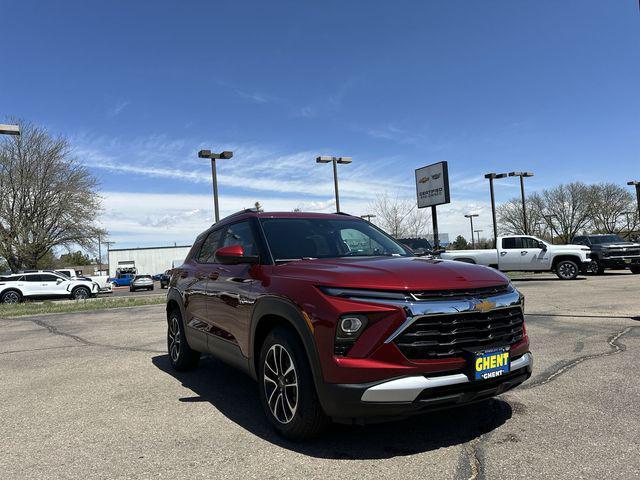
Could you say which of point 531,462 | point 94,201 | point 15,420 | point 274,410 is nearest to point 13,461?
point 15,420

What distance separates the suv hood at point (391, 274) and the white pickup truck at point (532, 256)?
1734 centimetres

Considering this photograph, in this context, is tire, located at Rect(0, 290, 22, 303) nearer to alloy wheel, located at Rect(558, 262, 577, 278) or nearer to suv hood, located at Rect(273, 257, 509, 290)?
suv hood, located at Rect(273, 257, 509, 290)

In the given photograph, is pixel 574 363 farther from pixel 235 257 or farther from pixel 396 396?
pixel 235 257

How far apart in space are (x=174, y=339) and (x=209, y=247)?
1.39 meters

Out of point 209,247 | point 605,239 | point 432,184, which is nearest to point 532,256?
point 432,184

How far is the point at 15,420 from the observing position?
447 centimetres

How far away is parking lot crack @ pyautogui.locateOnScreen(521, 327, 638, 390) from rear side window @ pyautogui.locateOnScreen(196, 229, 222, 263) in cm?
348

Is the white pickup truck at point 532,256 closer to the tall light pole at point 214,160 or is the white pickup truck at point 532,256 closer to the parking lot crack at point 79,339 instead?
the tall light pole at point 214,160

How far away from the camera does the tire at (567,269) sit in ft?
67.3

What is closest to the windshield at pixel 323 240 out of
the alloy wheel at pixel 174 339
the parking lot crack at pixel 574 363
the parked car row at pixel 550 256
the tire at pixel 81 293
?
the parking lot crack at pixel 574 363

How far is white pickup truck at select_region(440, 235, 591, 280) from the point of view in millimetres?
20562

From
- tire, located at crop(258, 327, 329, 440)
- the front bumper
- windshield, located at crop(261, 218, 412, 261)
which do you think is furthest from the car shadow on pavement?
windshield, located at crop(261, 218, 412, 261)

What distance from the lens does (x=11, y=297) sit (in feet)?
78.4

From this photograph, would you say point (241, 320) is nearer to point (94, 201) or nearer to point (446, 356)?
point (446, 356)
